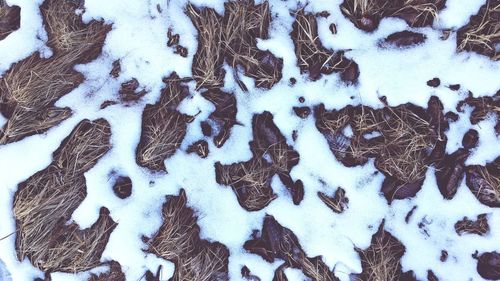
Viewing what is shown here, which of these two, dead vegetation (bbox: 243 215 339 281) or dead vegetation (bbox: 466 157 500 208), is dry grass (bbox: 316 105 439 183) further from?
dead vegetation (bbox: 243 215 339 281)

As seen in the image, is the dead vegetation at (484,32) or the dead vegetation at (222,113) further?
the dead vegetation at (222,113)

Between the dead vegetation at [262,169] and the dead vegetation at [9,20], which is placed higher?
the dead vegetation at [9,20]

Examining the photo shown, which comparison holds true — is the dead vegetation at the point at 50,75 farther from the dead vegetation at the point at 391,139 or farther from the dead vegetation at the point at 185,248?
the dead vegetation at the point at 391,139

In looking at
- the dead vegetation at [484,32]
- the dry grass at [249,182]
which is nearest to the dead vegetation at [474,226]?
the dead vegetation at [484,32]

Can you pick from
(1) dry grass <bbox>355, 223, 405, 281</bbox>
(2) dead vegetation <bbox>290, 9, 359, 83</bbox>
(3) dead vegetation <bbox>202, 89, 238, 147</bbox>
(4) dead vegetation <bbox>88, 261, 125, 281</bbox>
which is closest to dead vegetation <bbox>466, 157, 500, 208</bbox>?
(1) dry grass <bbox>355, 223, 405, 281</bbox>

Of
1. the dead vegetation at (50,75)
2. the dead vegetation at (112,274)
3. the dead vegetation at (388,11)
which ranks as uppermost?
the dead vegetation at (388,11)

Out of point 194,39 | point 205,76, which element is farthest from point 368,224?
point 194,39

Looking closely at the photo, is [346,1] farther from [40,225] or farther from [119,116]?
[40,225]
